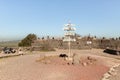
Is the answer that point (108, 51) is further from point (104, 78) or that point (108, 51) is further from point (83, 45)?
point (104, 78)

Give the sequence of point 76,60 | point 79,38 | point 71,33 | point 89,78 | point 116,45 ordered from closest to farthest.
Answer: point 89,78, point 76,60, point 71,33, point 116,45, point 79,38

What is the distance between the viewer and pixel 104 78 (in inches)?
529

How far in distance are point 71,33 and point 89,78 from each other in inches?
457

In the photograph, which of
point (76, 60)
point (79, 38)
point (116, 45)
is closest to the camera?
point (76, 60)

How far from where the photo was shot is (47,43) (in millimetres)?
46219

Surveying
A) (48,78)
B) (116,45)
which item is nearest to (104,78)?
(48,78)

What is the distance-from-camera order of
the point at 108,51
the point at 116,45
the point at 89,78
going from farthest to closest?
the point at 116,45 → the point at 108,51 → the point at 89,78

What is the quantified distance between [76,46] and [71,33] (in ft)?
74.2

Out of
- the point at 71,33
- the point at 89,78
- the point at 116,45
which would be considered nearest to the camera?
the point at 89,78

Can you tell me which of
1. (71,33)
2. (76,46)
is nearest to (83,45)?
(76,46)

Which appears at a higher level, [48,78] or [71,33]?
[71,33]

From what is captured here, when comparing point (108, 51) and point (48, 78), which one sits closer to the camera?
point (48, 78)

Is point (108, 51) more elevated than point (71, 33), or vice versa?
point (71, 33)

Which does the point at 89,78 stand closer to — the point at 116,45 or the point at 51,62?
the point at 51,62
